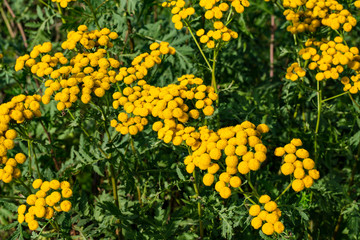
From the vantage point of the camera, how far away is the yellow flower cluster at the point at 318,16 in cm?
349

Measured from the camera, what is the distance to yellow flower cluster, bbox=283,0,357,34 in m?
3.49

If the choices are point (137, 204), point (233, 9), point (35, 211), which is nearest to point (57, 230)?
point (35, 211)

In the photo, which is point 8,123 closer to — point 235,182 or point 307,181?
A: point 235,182

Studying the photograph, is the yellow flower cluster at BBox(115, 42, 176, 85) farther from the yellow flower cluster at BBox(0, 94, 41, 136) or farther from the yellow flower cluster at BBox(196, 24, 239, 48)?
the yellow flower cluster at BBox(0, 94, 41, 136)

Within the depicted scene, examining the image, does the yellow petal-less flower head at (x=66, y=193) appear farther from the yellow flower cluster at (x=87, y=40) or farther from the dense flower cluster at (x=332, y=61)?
the dense flower cluster at (x=332, y=61)

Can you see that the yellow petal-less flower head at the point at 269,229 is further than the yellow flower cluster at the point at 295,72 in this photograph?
No

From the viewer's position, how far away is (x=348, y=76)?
380 centimetres

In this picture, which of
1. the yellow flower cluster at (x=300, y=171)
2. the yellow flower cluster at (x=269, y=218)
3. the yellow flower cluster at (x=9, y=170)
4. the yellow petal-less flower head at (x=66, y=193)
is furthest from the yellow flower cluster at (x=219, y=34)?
the yellow flower cluster at (x=9, y=170)

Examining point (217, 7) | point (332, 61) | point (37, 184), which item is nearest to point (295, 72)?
point (332, 61)

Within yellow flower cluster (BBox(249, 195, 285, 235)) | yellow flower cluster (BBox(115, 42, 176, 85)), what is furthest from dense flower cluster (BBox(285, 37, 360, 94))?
yellow flower cluster (BBox(249, 195, 285, 235))

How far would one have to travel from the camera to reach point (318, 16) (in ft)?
12.1

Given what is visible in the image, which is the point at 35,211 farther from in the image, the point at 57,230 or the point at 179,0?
the point at 179,0

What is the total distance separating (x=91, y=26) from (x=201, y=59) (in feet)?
4.86

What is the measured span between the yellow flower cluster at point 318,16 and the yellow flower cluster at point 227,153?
5.06ft
